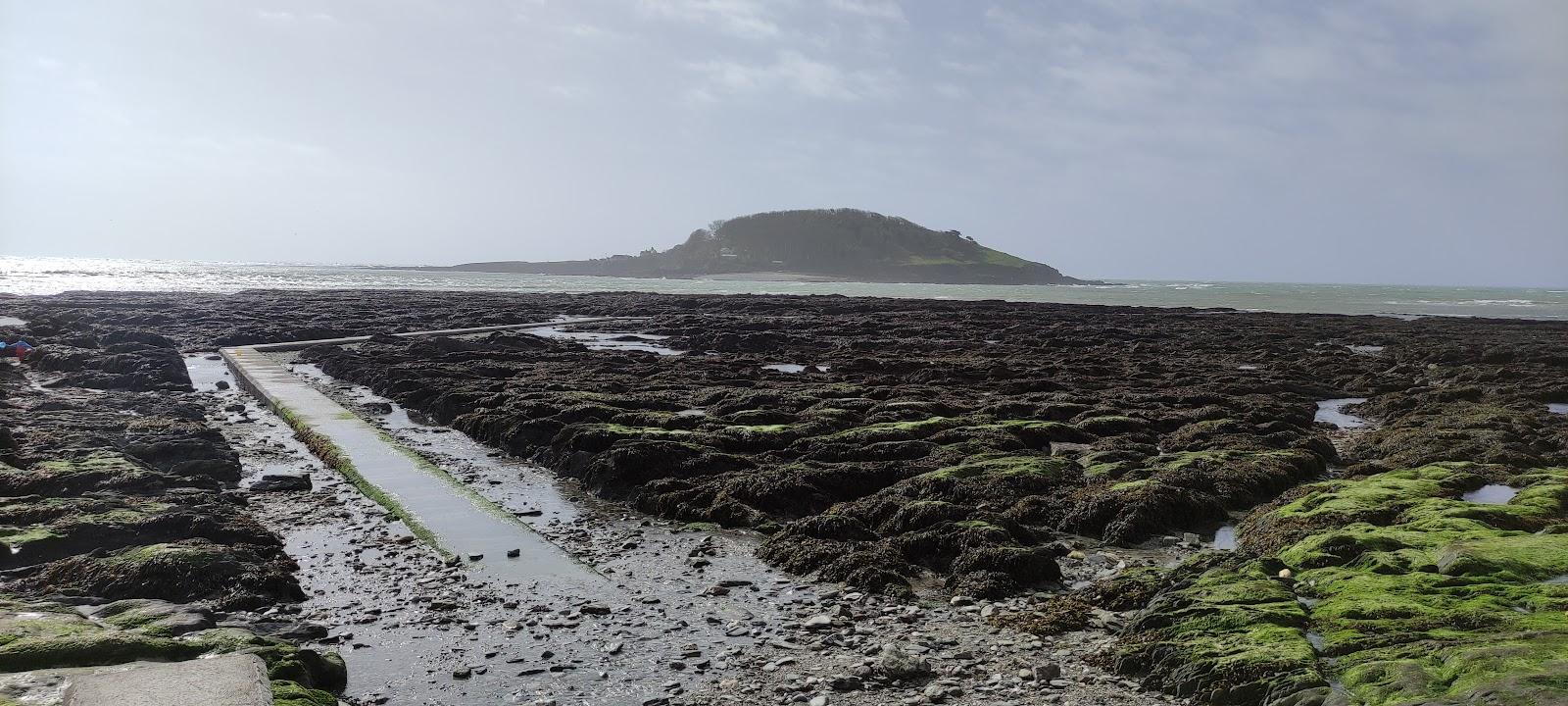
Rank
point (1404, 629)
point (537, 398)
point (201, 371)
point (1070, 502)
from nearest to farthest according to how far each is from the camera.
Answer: point (1404, 629), point (1070, 502), point (537, 398), point (201, 371)

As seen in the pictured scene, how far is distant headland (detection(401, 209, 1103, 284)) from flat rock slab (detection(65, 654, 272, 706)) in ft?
467

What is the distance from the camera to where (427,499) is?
9.64m

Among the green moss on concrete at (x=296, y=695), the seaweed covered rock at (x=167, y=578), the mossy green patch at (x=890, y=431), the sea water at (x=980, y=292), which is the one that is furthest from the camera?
the sea water at (x=980, y=292)

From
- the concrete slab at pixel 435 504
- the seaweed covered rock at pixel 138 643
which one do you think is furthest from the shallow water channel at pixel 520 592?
the seaweed covered rock at pixel 138 643

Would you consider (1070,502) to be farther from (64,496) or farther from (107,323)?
(107,323)

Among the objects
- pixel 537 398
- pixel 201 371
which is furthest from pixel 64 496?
pixel 201 371

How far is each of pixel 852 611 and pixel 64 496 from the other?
7.48m

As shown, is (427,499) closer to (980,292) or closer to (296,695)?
(296,695)

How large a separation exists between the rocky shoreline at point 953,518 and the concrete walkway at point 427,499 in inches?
13.5

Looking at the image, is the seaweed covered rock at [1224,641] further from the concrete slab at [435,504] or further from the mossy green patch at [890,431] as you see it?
the mossy green patch at [890,431]

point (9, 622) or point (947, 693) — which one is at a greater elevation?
point (9, 622)

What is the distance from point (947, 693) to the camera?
5.34m

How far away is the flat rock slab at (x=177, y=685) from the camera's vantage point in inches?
165

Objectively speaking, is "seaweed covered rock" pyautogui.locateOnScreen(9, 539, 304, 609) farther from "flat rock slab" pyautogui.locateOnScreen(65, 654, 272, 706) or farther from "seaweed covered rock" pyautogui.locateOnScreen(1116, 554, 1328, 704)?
"seaweed covered rock" pyautogui.locateOnScreen(1116, 554, 1328, 704)
